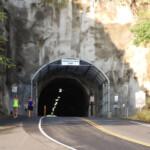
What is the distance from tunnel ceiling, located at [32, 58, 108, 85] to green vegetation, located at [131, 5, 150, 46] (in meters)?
5.33

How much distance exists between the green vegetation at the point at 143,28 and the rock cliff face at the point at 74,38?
1211 mm

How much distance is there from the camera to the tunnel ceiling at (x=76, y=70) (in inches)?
1389

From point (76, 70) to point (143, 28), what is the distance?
9702 millimetres

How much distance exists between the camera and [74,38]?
3700 centimetres

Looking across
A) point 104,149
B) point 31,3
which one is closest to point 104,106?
point 31,3

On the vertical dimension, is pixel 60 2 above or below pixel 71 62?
above

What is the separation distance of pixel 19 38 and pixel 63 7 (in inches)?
235

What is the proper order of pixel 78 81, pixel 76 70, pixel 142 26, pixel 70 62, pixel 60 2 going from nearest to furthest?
pixel 142 26 < pixel 70 62 < pixel 60 2 < pixel 76 70 < pixel 78 81

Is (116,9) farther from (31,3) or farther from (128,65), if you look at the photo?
(31,3)

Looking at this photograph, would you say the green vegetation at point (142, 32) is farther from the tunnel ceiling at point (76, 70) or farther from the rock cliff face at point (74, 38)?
the tunnel ceiling at point (76, 70)

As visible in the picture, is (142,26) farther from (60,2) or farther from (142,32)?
(60,2)

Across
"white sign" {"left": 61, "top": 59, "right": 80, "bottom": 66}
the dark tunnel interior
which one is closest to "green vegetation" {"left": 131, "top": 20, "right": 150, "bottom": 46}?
"white sign" {"left": 61, "top": 59, "right": 80, "bottom": 66}

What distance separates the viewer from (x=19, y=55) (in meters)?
36.1

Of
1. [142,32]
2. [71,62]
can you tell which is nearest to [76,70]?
[71,62]
